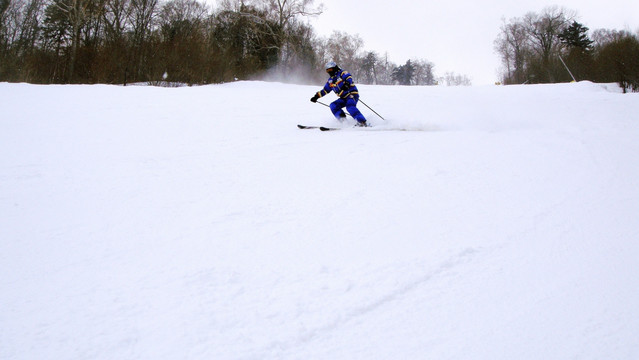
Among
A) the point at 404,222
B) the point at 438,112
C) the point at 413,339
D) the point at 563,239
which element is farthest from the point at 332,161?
the point at 438,112

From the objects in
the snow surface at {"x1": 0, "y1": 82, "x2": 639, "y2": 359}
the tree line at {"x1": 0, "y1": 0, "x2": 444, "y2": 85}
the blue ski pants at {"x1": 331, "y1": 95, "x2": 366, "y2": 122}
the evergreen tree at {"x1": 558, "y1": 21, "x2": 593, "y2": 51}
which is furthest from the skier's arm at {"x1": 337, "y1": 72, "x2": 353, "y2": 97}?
the evergreen tree at {"x1": 558, "y1": 21, "x2": 593, "y2": 51}

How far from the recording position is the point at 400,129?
Result: 243 inches

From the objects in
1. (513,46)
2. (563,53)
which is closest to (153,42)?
(563,53)

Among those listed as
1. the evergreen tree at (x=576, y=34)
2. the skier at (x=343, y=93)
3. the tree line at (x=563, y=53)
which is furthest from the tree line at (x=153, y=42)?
the evergreen tree at (x=576, y=34)

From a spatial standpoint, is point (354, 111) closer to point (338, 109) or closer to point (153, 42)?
point (338, 109)

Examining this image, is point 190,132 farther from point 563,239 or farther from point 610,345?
point 610,345

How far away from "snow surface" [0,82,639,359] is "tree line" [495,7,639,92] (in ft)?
54.3

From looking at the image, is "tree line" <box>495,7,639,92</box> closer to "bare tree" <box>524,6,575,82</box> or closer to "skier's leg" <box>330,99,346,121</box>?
"bare tree" <box>524,6,575,82</box>

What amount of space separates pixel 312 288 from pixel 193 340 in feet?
2.04

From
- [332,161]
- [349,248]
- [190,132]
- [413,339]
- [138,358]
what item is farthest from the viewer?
[190,132]

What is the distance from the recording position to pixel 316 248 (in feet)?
7.41

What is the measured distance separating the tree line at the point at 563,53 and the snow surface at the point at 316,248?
16539 millimetres

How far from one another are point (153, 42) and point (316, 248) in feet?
48.9

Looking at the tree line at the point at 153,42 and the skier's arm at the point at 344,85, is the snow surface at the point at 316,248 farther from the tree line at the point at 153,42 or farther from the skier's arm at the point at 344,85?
the tree line at the point at 153,42
